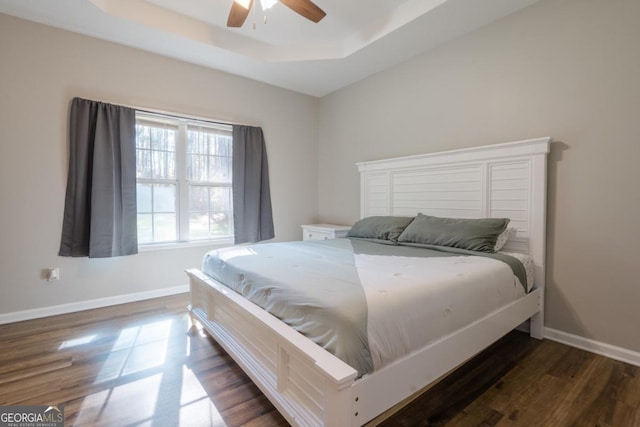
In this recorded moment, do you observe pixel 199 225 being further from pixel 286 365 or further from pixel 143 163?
pixel 286 365

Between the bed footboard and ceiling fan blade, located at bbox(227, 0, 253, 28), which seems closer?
the bed footboard

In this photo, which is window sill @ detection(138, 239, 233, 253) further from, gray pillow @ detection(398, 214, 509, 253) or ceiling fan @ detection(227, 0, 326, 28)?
ceiling fan @ detection(227, 0, 326, 28)

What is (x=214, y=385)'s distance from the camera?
68.1 inches

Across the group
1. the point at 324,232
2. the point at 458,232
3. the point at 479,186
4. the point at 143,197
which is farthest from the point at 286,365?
the point at 143,197

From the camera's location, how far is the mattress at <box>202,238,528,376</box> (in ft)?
3.96

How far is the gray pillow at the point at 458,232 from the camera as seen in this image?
2.29 meters

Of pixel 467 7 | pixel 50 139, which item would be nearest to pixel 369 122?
pixel 467 7

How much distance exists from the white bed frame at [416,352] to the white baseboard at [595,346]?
0.12 metres

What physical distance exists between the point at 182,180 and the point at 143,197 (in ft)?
1.46

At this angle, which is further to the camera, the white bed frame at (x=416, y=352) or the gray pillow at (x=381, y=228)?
the gray pillow at (x=381, y=228)

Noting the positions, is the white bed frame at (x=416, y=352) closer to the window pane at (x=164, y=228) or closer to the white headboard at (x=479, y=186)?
the white headboard at (x=479, y=186)

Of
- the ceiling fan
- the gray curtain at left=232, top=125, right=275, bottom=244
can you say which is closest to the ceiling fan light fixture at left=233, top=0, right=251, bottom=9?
the ceiling fan

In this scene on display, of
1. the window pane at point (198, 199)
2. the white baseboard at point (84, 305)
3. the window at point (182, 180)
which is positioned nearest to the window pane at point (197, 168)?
the window at point (182, 180)

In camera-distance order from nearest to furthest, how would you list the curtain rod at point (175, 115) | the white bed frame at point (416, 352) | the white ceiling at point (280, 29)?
the white bed frame at point (416, 352) → the white ceiling at point (280, 29) → the curtain rod at point (175, 115)
